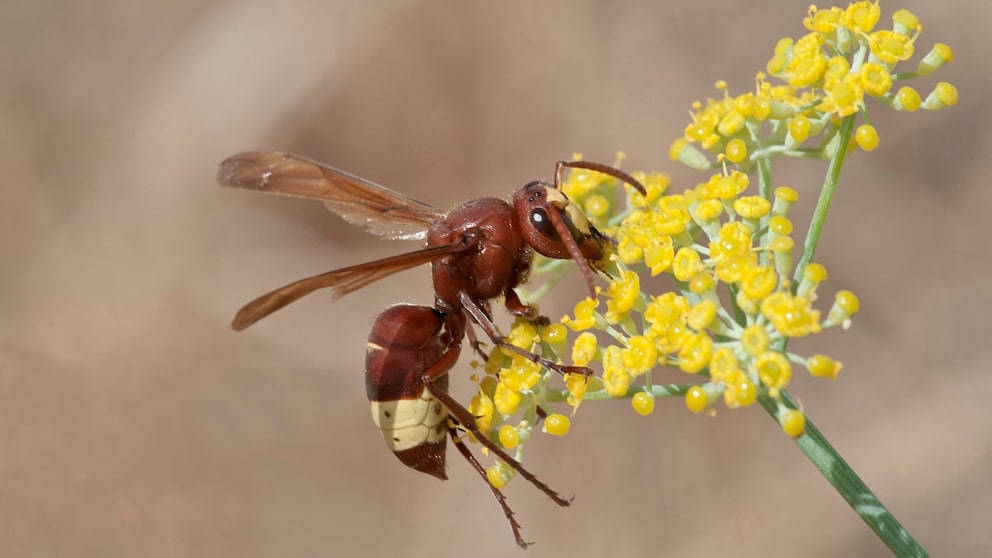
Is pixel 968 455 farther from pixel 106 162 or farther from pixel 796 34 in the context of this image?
pixel 106 162

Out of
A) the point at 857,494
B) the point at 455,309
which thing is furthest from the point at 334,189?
the point at 857,494

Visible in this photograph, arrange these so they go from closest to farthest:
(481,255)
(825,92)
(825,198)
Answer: (825,198) → (825,92) → (481,255)

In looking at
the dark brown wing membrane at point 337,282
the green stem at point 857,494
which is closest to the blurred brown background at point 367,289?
the green stem at point 857,494

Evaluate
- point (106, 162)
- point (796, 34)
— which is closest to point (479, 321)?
point (796, 34)

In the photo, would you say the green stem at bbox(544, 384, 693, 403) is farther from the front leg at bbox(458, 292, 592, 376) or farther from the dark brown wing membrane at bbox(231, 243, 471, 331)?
the dark brown wing membrane at bbox(231, 243, 471, 331)

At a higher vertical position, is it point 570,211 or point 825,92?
point 825,92

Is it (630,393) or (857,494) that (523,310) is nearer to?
(630,393)

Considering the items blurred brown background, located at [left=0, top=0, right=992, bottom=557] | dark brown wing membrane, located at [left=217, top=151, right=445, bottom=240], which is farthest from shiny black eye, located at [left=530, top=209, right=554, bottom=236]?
blurred brown background, located at [left=0, top=0, right=992, bottom=557]
